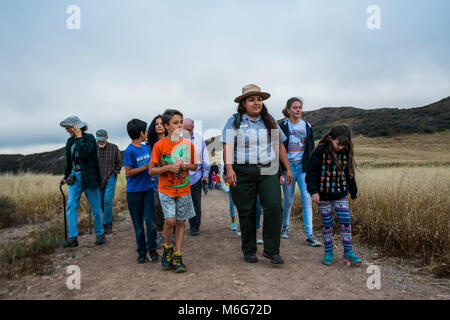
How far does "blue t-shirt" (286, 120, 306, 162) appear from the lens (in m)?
5.07


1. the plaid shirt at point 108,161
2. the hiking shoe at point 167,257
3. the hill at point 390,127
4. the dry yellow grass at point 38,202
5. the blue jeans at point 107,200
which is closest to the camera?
the hiking shoe at point 167,257

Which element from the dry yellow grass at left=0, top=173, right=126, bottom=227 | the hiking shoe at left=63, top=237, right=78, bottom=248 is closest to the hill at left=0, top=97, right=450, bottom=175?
the dry yellow grass at left=0, top=173, right=126, bottom=227

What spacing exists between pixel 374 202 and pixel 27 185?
11.6 metres

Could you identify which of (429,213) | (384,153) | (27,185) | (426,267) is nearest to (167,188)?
(426,267)

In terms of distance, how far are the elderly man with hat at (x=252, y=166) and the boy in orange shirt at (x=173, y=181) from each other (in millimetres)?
611

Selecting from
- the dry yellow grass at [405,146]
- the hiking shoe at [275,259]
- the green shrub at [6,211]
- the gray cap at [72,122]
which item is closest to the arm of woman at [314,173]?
the hiking shoe at [275,259]

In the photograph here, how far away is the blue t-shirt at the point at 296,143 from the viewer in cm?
507

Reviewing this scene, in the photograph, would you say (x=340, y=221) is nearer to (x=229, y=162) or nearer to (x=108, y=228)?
(x=229, y=162)

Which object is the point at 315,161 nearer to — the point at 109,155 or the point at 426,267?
the point at 426,267

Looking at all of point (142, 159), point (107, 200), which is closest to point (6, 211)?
point (107, 200)

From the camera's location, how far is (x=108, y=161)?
6859 millimetres

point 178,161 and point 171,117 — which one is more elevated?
point 171,117

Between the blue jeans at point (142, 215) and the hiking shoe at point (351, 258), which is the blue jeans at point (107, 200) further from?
the hiking shoe at point (351, 258)
